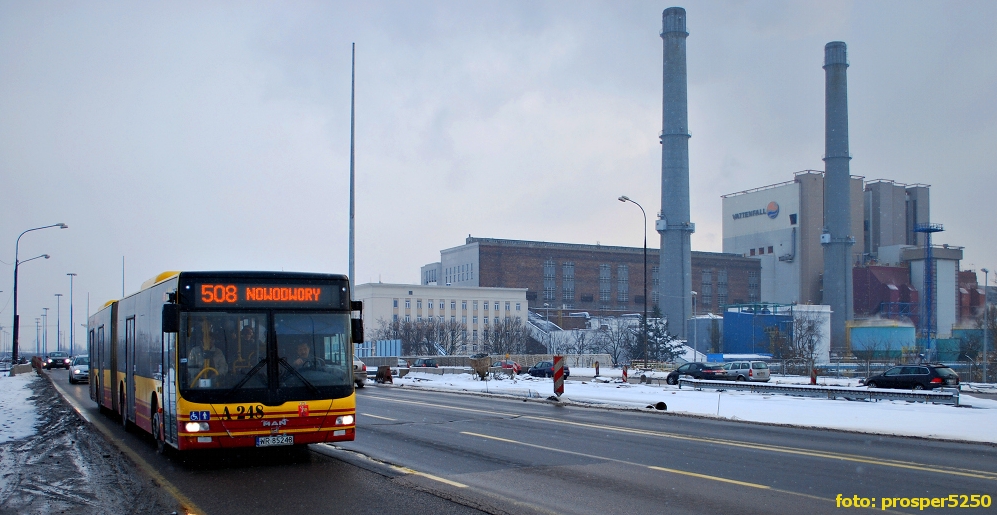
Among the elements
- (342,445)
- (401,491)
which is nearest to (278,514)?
(401,491)

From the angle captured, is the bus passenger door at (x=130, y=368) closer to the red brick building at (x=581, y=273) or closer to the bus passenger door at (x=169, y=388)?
the bus passenger door at (x=169, y=388)

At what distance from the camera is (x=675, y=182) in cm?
8606

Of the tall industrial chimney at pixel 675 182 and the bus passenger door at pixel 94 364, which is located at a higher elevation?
the tall industrial chimney at pixel 675 182

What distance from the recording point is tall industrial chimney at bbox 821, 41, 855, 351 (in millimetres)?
88625

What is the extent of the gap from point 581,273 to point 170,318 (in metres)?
129

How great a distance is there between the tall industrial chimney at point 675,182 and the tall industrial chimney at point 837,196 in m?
17.6

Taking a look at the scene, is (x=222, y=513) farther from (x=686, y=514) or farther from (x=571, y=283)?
(x=571, y=283)

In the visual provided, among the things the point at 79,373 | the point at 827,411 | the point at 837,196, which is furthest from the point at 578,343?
the point at 827,411

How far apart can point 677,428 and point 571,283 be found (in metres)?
120

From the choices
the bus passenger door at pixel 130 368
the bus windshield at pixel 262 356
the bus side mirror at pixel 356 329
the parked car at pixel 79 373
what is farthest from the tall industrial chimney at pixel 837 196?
the bus windshield at pixel 262 356

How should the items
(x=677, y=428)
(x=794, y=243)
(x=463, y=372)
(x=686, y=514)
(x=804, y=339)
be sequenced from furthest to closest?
(x=794, y=243) < (x=804, y=339) < (x=463, y=372) < (x=677, y=428) < (x=686, y=514)

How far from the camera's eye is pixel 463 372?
2234 inches

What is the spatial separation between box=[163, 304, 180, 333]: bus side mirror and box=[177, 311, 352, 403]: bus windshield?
1.37 feet

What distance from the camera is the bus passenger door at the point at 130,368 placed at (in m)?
15.9
